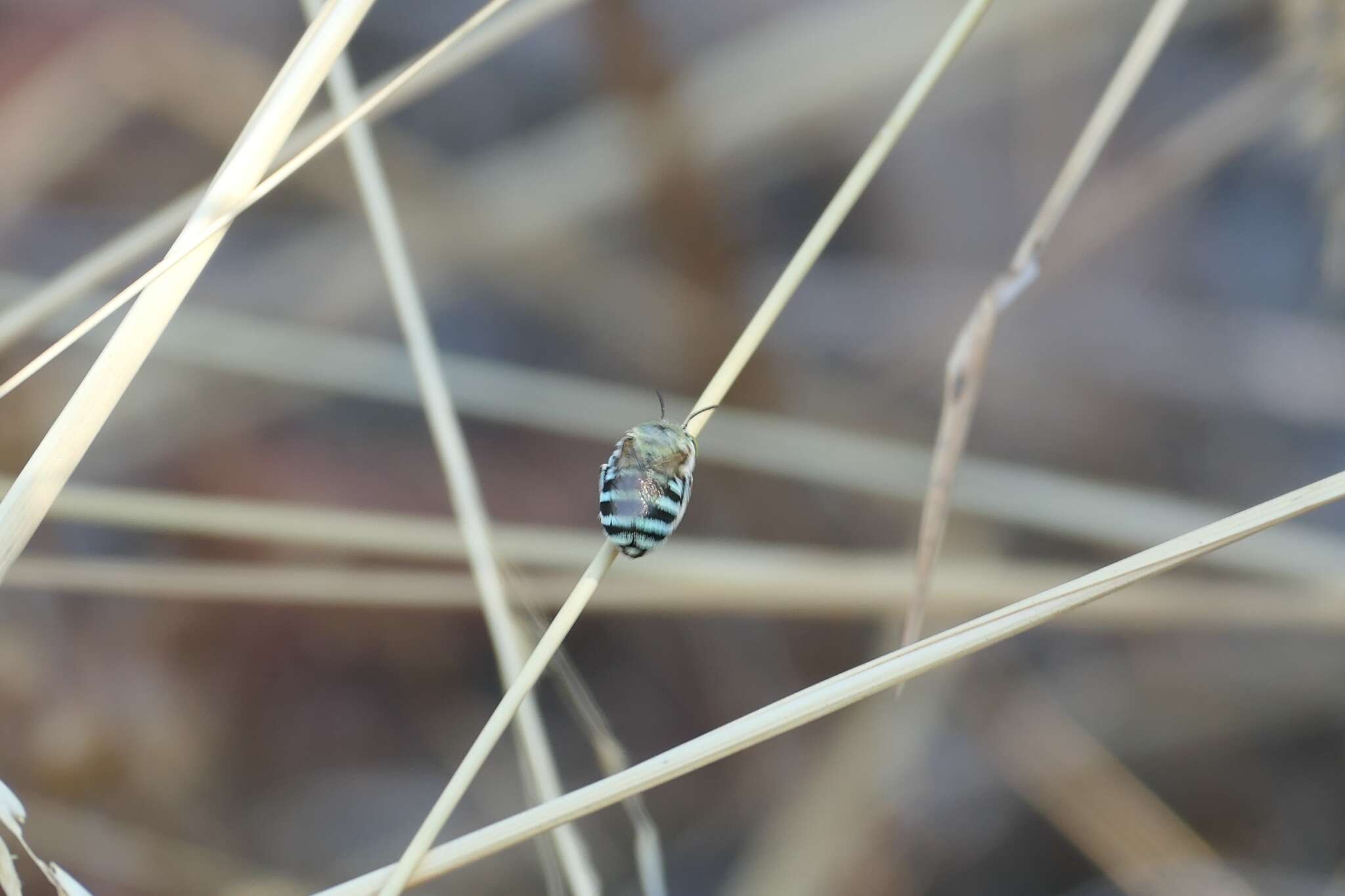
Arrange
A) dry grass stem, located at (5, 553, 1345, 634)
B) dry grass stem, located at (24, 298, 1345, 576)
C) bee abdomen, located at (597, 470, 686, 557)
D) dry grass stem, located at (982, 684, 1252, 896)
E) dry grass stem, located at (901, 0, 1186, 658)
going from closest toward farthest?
dry grass stem, located at (901, 0, 1186, 658) → bee abdomen, located at (597, 470, 686, 557) → dry grass stem, located at (5, 553, 1345, 634) → dry grass stem, located at (24, 298, 1345, 576) → dry grass stem, located at (982, 684, 1252, 896)

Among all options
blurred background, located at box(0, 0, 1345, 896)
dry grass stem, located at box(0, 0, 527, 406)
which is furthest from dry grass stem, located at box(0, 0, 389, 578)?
blurred background, located at box(0, 0, 1345, 896)

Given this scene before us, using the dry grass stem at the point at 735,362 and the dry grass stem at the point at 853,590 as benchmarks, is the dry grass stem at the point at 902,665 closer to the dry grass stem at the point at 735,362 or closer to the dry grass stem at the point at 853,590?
the dry grass stem at the point at 735,362

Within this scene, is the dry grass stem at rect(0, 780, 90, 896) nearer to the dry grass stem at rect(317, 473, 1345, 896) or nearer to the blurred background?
the dry grass stem at rect(317, 473, 1345, 896)

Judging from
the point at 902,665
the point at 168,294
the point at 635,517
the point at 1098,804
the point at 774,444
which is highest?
the point at 774,444

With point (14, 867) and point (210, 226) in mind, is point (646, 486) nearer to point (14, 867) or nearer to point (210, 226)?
point (210, 226)

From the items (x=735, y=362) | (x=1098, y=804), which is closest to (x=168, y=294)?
(x=735, y=362)

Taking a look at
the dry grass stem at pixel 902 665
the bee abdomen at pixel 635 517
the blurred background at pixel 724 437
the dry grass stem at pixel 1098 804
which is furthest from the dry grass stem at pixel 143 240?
the dry grass stem at pixel 1098 804
